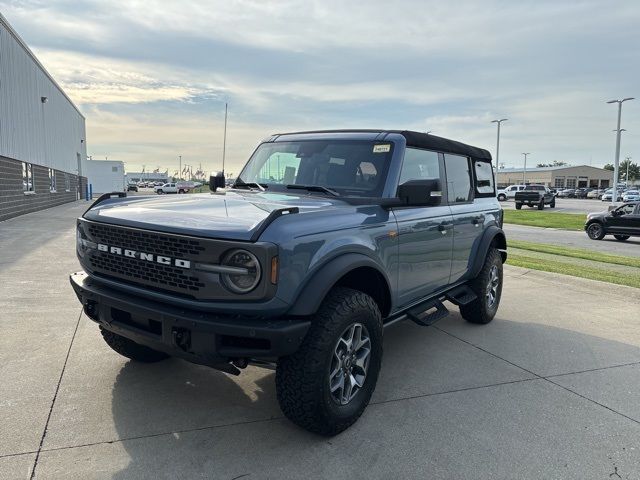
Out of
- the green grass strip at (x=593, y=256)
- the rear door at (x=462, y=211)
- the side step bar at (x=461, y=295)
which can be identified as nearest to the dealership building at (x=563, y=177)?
the green grass strip at (x=593, y=256)

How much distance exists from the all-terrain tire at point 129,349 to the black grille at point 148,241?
0.91 m

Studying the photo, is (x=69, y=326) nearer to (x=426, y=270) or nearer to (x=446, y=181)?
(x=426, y=270)

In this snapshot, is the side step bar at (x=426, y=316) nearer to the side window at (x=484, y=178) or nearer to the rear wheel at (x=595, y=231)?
the side window at (x=484, y=178)

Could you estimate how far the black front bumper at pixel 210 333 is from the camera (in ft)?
8.64

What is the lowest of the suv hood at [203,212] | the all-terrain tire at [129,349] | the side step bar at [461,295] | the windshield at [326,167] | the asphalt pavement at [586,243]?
the asphalt pavement at [586,243]

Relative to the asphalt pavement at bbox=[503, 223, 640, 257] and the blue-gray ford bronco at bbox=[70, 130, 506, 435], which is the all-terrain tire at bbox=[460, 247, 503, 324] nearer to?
the blue-gray ford bronco at bbox=[70, 130, 506, 435]

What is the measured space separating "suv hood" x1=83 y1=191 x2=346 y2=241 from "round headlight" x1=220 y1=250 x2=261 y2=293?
0.11 m

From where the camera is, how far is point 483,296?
548 cm

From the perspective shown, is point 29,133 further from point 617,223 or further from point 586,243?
point 617,223

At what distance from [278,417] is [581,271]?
7382 millimetres

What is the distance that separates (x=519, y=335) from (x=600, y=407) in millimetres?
1727

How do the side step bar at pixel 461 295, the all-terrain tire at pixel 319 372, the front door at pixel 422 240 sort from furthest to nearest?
the side step bar at pixel 461 295 < the front door at pixel 422 240 < the all-terrain tire at pixel 319 372

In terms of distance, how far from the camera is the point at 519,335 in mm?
5352

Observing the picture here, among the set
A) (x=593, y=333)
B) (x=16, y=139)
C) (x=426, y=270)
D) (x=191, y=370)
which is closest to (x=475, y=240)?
(x=426, y=270)
